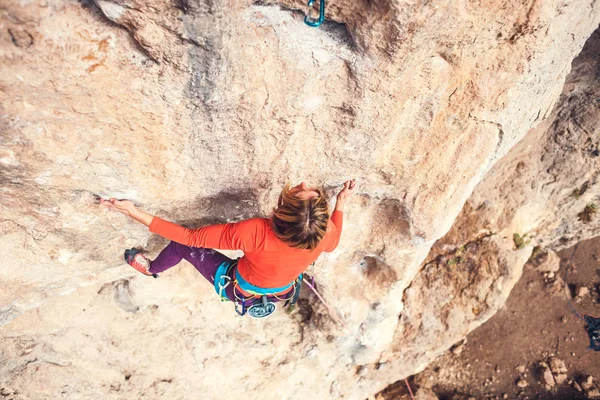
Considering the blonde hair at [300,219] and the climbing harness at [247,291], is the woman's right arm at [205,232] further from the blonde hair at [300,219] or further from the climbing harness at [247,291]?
the climbing harness at [247,291]

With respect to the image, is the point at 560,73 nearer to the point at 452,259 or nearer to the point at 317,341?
the point at 452,259

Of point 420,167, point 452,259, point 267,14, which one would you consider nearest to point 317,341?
point 452,259

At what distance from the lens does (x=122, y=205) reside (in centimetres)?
246

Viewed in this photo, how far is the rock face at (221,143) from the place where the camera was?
6.29 feet

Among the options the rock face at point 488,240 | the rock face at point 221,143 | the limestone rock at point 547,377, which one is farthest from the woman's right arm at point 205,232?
the limestone rock at point 547,377

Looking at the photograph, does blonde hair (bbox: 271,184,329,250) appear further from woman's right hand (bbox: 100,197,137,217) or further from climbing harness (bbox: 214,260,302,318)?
woman's right hand (bbox: 100,197,137,217)

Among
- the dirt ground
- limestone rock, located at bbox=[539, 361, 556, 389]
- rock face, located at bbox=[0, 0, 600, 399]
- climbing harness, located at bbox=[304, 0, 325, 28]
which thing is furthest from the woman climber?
limestone rock, located at bbox=[539, 361, 556, 389]

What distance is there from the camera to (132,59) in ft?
6.37

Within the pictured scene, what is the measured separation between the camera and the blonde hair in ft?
7.52

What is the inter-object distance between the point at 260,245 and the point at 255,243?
0.11ft

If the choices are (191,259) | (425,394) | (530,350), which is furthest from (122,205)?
(530,350)

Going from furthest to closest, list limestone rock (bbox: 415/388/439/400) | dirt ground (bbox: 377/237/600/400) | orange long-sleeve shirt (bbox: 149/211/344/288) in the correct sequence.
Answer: dirt ground (bbox: 377/237/600/400), limestone rock (bbox: 415/388/439/400), orange long-sleeve shirt (bbox: 149/211/344/288)

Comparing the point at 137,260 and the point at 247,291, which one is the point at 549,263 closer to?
the point at 247,291

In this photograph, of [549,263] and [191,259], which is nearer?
[191,259]
